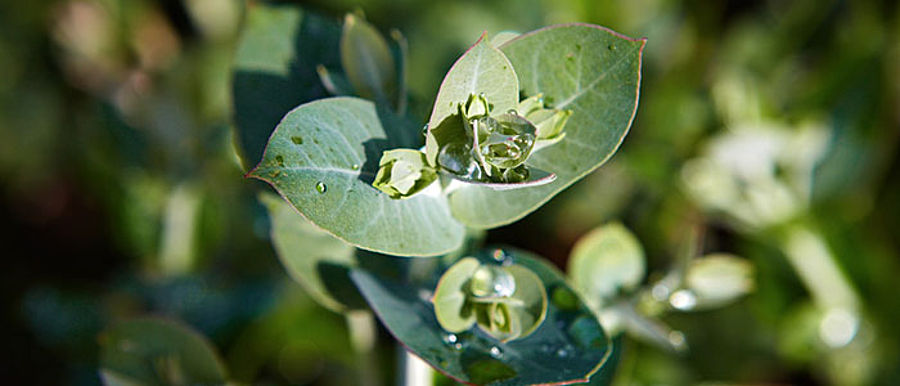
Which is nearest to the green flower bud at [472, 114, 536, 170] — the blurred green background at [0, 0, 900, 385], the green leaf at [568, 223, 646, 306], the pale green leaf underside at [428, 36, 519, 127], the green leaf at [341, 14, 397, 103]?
the pale green leaf underside at [428, 36, 519, 127]

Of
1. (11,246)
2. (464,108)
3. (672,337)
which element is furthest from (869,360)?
(11,246)

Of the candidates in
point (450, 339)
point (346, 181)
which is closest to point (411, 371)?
point (450, 339)

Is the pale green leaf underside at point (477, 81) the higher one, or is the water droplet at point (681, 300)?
the pale green leaf underside at point (477, 81)

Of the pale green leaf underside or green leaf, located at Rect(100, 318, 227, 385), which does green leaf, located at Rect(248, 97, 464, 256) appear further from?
green leaf, located at Rect(100, 318, 227, 385)

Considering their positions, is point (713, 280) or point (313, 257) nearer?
point (313, 257)

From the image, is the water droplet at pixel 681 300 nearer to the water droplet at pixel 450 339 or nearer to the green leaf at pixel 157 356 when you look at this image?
the water droplet at pixel 450 339

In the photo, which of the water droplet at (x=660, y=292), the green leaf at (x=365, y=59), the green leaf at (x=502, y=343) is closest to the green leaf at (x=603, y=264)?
the water droplet at (x=660, y=292)

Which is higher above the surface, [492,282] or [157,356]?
[492,282]

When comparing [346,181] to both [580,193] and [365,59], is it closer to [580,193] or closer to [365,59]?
[365,59]
